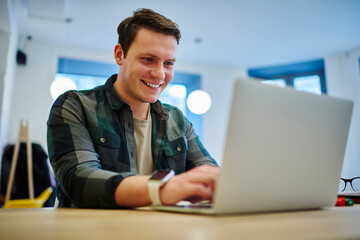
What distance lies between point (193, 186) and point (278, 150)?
18 centimetres

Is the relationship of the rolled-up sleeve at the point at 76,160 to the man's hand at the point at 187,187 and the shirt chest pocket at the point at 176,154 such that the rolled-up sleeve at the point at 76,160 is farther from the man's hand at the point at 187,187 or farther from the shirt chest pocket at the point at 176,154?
the shirt chest pocket at the point at 176,154

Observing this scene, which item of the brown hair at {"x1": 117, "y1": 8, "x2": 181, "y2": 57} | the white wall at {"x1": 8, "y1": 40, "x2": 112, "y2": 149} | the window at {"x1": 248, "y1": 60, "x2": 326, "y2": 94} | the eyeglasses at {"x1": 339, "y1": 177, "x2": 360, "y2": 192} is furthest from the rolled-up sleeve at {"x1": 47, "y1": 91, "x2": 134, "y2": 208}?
the window at {"x1": 248, "y1": 60, "x2": 326, "y2": 94}

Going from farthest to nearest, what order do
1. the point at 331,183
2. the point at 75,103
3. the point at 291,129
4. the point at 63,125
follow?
the point at 75,103
the point at 63,125
the point at 331,183
the point at 291,129

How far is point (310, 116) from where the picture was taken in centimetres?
58

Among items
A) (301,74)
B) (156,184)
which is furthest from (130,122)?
(301,74)

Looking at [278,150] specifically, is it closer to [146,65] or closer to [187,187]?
[187,187]

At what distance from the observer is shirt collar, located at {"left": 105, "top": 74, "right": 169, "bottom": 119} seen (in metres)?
1.19

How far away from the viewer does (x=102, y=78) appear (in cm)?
519

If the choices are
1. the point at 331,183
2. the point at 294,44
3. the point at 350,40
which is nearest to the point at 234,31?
the point at 294,44

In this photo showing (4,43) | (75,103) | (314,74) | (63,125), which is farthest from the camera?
(314,74)

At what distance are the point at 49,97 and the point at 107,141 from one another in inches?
146

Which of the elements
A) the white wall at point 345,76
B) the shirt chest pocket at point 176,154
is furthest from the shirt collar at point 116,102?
the white wall at point 345,76

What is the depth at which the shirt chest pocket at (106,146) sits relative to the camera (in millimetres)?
1064

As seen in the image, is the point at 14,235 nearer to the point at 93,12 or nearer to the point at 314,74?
the point at 93,12
